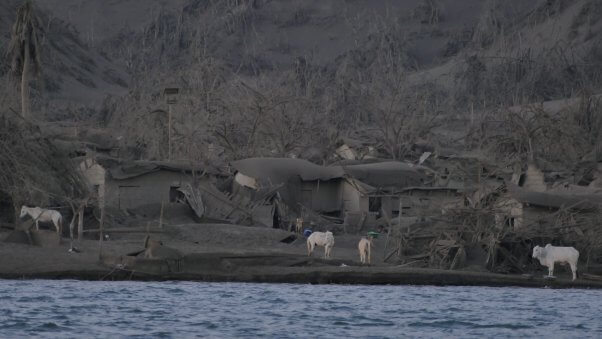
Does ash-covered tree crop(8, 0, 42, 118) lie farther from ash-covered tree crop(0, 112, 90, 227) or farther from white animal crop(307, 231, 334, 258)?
white animal crop(307, 231, 334, 258)

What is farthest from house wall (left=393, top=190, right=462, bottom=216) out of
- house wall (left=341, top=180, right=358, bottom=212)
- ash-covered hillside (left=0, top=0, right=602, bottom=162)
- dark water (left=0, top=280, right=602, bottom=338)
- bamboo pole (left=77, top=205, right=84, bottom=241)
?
bamboo pole (left=77, top=205, right=84, bottom=241)

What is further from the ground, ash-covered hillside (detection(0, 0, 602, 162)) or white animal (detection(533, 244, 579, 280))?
ash-covered hillside (detection(0, 0, 602, 162))

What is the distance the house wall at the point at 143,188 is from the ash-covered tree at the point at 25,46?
1156 centimetres

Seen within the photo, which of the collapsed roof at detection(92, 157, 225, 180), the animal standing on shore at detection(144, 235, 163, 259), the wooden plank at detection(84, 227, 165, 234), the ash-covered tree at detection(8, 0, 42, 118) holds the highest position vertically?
the ash-covered tree at detection(8, 0, 42, 118)

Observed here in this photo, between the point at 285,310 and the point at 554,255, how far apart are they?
412 inches

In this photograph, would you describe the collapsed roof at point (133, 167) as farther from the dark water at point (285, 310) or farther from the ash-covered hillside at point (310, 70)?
the dark water at point (285, 310)

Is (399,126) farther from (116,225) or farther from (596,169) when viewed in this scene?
(116,225)

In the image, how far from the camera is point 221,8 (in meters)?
170

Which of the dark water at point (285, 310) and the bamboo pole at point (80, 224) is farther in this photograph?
the bamboo pole at point (80, 224)

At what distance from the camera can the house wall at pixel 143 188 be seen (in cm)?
5269

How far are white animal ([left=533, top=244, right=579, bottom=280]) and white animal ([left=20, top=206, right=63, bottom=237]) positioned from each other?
49.0 ft

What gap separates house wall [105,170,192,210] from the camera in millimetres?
52688

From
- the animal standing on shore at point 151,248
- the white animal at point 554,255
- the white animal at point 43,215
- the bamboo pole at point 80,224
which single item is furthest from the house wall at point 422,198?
the animal standing on shore at point 151,248

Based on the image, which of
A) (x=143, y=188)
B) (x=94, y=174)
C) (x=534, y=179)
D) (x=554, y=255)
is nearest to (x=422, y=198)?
(x=534, y=179)
